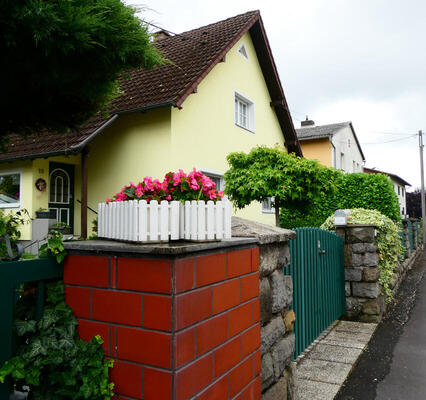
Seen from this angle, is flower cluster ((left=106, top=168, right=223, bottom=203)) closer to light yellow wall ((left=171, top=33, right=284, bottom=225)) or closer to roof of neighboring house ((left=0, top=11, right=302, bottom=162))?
roof of neighboring house ((left=0, top=11, right=302, bottom=162))

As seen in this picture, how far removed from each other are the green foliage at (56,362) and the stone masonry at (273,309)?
102 cm

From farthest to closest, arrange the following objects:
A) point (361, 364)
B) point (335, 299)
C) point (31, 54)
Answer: point (335, 299), point (361, 364), point (31, 54)

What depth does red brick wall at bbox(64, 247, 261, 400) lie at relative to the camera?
143cm

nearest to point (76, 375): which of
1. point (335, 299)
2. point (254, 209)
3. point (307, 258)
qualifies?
point (307, 258)

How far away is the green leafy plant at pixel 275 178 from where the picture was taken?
8602 mm

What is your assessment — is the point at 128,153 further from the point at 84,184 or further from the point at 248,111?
the point at 248,111

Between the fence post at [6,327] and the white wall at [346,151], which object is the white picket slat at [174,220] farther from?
the white wall at [346,151]

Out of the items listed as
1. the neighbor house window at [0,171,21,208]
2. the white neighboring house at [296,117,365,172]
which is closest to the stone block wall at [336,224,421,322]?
the neighbor house window at [0,171,21,208]

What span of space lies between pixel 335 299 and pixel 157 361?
4.61 meters

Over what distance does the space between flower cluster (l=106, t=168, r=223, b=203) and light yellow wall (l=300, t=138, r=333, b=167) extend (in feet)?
65.9

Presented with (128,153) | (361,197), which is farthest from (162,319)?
(361,197)

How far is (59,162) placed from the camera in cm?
941

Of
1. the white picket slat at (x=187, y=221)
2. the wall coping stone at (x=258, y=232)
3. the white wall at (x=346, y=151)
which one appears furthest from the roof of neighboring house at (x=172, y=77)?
the white wall at (x=346, y=151)

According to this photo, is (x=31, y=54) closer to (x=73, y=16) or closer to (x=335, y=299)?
(x=73, y=16)
